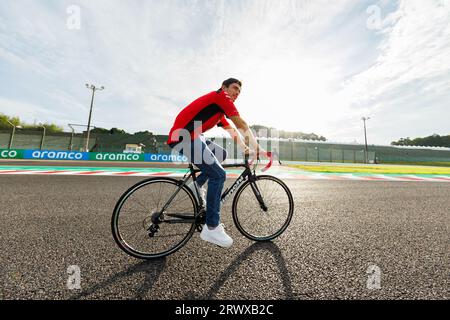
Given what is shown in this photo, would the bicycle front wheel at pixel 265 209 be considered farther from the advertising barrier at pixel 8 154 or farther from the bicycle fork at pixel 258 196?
the advertising barrier at pixel 8 154

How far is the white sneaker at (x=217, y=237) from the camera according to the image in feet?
8.05

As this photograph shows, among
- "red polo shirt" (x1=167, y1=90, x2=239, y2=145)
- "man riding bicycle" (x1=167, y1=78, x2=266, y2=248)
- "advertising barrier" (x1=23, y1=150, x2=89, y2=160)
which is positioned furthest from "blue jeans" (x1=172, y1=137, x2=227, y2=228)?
"advertising barrier" (x1=23, y1=150, x2=89, y2=160)

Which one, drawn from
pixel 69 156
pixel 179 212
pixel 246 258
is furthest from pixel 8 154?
pixel 246 258

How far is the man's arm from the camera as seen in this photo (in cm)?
244

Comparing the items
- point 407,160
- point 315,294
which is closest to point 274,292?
point 315,294

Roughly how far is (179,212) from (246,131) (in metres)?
1.24

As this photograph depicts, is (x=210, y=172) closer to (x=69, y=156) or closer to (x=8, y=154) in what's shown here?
(x=69, y=156)

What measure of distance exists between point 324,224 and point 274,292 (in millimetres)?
2135

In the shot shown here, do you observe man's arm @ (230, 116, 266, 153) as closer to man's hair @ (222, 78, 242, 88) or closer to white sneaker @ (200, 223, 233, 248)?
man's hair @ (222, 78, 242, 88)

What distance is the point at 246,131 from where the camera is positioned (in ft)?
8.34

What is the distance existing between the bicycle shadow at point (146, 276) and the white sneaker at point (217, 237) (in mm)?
507

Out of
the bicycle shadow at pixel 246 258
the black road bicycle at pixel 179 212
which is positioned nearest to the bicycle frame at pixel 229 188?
the black road bicycle at pixel 179 212
